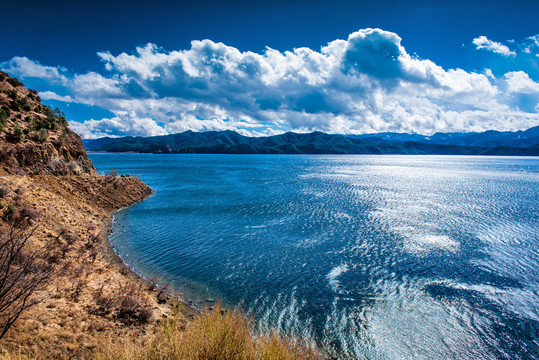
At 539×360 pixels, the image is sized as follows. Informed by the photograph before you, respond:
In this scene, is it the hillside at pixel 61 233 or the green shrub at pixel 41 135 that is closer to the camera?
the hillside at pixel 61 233

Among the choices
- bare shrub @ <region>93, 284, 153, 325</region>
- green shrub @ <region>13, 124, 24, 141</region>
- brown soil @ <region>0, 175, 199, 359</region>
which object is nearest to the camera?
brown soil @ <region>0, 175, 199, 359</region>

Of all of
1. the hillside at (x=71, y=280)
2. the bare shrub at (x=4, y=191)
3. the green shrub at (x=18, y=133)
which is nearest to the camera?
the hillside at (x=71, y=280)

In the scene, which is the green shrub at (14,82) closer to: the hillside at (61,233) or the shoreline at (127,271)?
the hillside at (61,233)

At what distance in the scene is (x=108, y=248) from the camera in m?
24.8

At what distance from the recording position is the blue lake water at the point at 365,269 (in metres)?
14.5

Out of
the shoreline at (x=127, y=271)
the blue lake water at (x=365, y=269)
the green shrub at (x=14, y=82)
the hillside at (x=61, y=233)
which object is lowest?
the blue lake water at (x=365, y=269)

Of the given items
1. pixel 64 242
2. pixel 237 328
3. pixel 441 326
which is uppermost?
pixel 237 328

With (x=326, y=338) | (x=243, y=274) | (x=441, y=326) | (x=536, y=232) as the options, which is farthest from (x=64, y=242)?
(x=536, y=232)

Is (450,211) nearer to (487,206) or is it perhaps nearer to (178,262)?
(487,206)

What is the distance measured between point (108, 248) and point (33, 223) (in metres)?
6.16

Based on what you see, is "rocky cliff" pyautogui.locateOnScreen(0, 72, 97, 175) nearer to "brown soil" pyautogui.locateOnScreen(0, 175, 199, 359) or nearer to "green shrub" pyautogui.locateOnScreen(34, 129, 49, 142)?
"green shrub" pyautogui.locateOnScreen(34, 129, 49, 142)

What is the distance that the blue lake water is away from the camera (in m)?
14.5

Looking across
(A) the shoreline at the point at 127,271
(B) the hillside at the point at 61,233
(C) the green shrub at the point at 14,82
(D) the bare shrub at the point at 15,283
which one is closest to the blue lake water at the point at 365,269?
(A) the shoreline at the point at 127,271

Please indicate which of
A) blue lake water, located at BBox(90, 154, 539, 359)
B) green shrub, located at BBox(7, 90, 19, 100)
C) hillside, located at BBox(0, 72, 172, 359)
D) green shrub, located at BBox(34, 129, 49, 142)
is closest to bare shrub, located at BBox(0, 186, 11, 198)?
hillside, located at BBox(0, 72, 172, 359)
